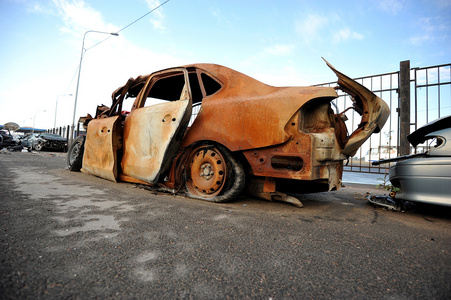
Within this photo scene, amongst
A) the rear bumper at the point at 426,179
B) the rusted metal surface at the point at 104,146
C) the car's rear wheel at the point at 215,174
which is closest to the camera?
the rear bumper at the point at 426,179

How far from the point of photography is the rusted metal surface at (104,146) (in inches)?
139

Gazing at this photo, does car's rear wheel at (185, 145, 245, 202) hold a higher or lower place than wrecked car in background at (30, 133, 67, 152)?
lower

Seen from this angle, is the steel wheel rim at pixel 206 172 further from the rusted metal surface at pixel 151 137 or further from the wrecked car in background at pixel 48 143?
the wrecked car in background at pixel 48 143

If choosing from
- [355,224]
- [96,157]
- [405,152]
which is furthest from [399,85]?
[96,157]

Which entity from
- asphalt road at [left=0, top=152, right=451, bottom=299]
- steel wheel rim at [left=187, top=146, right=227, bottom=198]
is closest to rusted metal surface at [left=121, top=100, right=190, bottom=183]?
steel wheel rim at [left=187, top=146, right=227, bottom=198]

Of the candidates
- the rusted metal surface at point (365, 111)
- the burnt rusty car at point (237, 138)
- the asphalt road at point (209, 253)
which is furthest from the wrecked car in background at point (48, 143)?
the rusted metal surface at point (365, 111)

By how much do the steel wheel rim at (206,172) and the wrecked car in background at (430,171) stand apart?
2024 millimetres

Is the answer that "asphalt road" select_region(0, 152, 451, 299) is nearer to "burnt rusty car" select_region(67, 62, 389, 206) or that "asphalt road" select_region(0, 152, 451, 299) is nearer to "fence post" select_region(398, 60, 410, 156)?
"burnt rusty car" select_region(67, 62, 389, 206)

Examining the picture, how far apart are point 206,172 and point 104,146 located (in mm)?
1972

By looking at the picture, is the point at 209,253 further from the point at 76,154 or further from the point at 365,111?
the point at 76,154

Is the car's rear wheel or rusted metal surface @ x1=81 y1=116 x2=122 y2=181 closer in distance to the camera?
the car's rear wheel

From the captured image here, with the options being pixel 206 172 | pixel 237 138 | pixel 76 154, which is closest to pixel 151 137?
pixel 206 172

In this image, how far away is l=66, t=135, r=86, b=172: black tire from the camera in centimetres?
475

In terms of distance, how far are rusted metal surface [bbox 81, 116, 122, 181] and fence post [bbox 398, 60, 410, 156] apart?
582 centimetres
